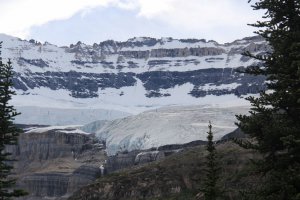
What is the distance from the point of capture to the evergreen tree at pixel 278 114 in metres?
23.2

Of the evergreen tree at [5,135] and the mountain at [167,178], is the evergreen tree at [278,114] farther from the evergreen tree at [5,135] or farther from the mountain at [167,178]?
the mountain at [167,178]

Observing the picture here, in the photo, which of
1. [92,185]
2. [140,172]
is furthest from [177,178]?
[92,185]

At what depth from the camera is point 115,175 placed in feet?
489

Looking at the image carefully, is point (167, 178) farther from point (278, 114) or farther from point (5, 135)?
point (278, 114)

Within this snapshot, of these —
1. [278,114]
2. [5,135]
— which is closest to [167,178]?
[5,135]

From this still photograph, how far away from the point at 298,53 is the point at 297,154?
3.90 meters

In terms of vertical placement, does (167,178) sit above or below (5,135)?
below

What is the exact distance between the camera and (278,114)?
82.6 feet

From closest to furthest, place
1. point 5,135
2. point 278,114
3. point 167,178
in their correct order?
point 278,114, point 5,135, point 167,178

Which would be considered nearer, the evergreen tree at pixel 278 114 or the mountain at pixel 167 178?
the evergreen tree at pixel 278 114

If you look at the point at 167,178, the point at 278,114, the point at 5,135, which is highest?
the point at 278,114

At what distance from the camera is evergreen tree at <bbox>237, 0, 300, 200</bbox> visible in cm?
2320

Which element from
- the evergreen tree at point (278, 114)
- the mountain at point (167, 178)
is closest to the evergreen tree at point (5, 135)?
the evergreen tree at point (278, 114)

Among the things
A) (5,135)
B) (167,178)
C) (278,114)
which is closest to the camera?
(278,114)
